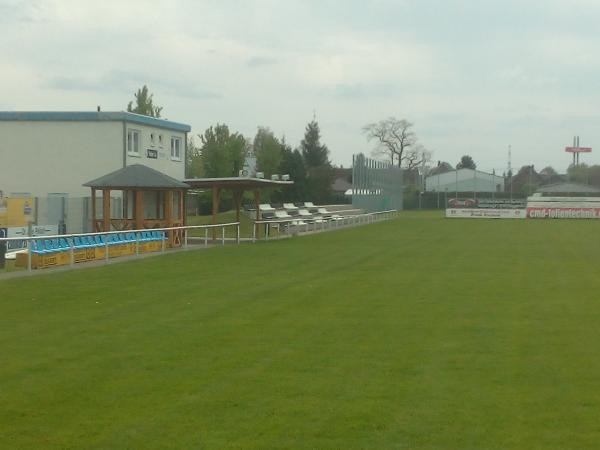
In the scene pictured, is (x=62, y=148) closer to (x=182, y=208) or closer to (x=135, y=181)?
(x=182, y=208)

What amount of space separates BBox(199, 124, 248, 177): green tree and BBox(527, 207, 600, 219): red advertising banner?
22.9 meters

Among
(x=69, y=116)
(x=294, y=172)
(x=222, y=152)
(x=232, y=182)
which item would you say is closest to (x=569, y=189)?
(x=294, y=172)

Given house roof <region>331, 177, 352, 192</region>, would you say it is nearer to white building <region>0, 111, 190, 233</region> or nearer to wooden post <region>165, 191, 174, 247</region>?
white building <region>0, 111, 190, 233</region>

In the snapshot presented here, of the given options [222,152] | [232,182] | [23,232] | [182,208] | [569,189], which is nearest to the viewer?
[23,232]

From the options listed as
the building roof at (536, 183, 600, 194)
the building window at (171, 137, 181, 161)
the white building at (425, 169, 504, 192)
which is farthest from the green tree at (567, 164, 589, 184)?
the building window at (171, 137, 181, 161)

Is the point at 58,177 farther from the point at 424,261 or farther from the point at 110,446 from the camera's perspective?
the point at 110,446

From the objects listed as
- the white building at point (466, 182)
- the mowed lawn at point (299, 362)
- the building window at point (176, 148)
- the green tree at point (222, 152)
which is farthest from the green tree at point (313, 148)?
the mowed lawn at point (299, 362)

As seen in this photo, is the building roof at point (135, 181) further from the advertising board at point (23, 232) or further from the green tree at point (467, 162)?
the green tree at point (467, 162)

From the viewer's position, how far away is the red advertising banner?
251ft

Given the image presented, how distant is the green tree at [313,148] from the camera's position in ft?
389

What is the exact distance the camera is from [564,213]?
76.8 meters

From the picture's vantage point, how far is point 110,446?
7.25m

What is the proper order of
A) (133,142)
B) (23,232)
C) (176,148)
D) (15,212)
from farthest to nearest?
(176,148), (133,142), (23,232), (15,212)

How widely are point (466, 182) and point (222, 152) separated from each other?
56725 millimetres
